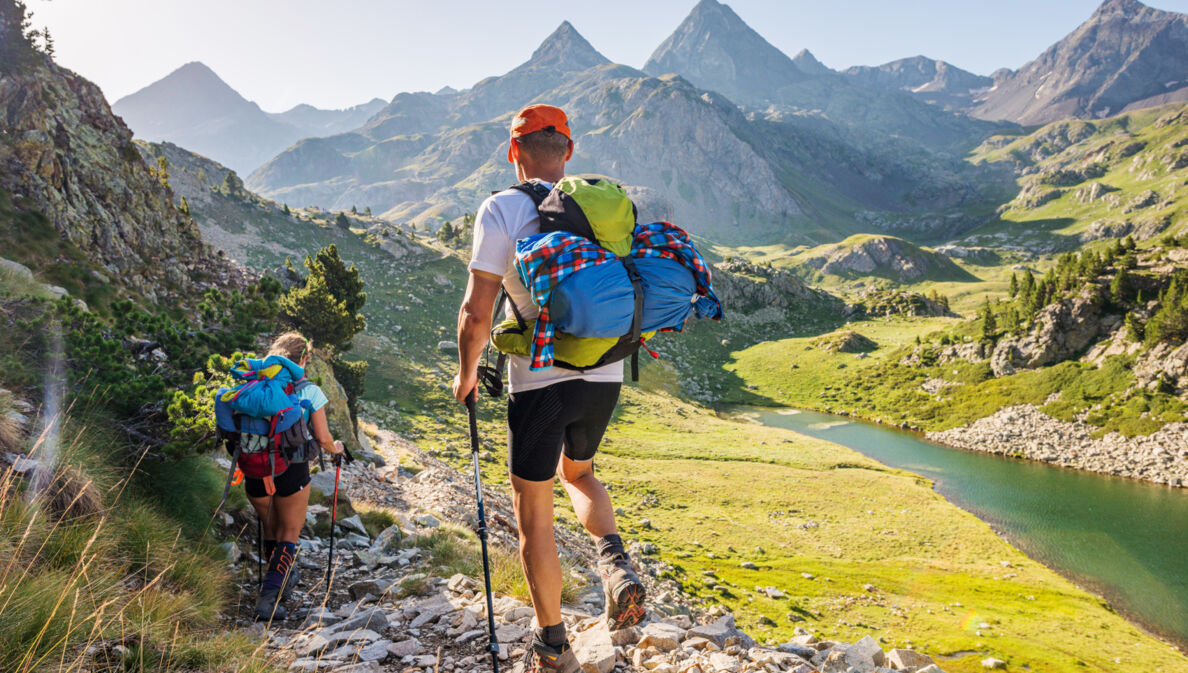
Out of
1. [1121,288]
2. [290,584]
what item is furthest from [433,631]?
[1121,288]

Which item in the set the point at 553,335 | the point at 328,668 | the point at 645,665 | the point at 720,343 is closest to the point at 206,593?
the point at 328,668

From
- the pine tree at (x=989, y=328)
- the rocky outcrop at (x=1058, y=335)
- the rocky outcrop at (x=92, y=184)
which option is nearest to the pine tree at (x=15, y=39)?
the rocky outcrop at (x=92, y=184)

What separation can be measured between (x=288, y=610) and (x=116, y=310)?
6050 mm

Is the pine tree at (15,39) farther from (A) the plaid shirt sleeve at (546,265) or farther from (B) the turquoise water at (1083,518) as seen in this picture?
(B) the turquoise water at (1083,518)

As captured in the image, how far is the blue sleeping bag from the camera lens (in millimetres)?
3389

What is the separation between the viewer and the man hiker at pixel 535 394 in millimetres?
3670

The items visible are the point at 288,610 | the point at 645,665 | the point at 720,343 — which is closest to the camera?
the point at 645,665

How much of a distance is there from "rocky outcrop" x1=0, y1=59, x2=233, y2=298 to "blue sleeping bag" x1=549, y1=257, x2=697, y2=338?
17.6 m

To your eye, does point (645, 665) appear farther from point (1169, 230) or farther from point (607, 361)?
point (1169, 230)

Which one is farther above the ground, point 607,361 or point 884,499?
point 607,361

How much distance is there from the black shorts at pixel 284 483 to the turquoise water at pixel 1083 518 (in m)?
38.8

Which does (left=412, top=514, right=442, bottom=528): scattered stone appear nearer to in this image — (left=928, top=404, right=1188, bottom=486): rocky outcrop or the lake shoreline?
the lake shoreline

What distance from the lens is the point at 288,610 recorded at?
6402 mm

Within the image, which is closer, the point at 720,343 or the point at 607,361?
the point at 607,361
